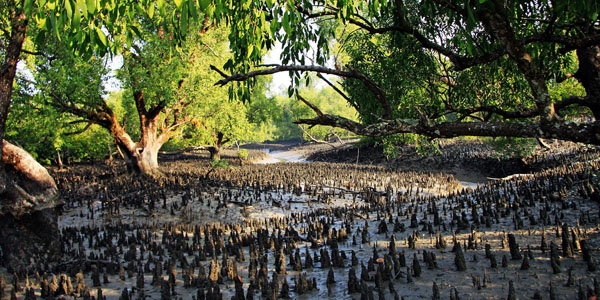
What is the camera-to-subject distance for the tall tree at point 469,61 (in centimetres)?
341

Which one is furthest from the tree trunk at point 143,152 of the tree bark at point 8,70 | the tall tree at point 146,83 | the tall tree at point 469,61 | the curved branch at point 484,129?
the curved branch at point 484,129

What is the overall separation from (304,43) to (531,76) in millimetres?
2767

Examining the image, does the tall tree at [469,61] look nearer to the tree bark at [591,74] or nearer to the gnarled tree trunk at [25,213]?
the tree bark at [591,74]

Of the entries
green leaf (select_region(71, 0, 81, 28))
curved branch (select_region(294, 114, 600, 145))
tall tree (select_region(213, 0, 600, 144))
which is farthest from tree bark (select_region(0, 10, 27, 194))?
curved branch (select_region(294, 114, 600, 145))

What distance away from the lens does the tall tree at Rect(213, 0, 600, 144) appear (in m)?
3.41

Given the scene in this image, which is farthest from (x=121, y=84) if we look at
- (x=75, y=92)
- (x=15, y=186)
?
(x=15, y=186)

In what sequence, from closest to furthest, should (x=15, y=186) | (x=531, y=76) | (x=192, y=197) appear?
(x=531, y=76)
(x=15, y=186)
(x=192, y=197)

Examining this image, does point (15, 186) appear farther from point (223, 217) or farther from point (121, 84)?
point (121, 84)

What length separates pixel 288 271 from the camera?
566 centimetres

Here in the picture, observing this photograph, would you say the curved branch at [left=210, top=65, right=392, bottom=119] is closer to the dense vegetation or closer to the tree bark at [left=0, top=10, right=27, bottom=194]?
the dense vegetation

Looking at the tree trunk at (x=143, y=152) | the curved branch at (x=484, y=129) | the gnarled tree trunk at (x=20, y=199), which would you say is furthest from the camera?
the tree trunk at (x=143, y=152)

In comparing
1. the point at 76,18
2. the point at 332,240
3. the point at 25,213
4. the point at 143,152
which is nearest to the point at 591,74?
the point at 332,240

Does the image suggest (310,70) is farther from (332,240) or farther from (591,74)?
(332,240)

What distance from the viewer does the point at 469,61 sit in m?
4.04
